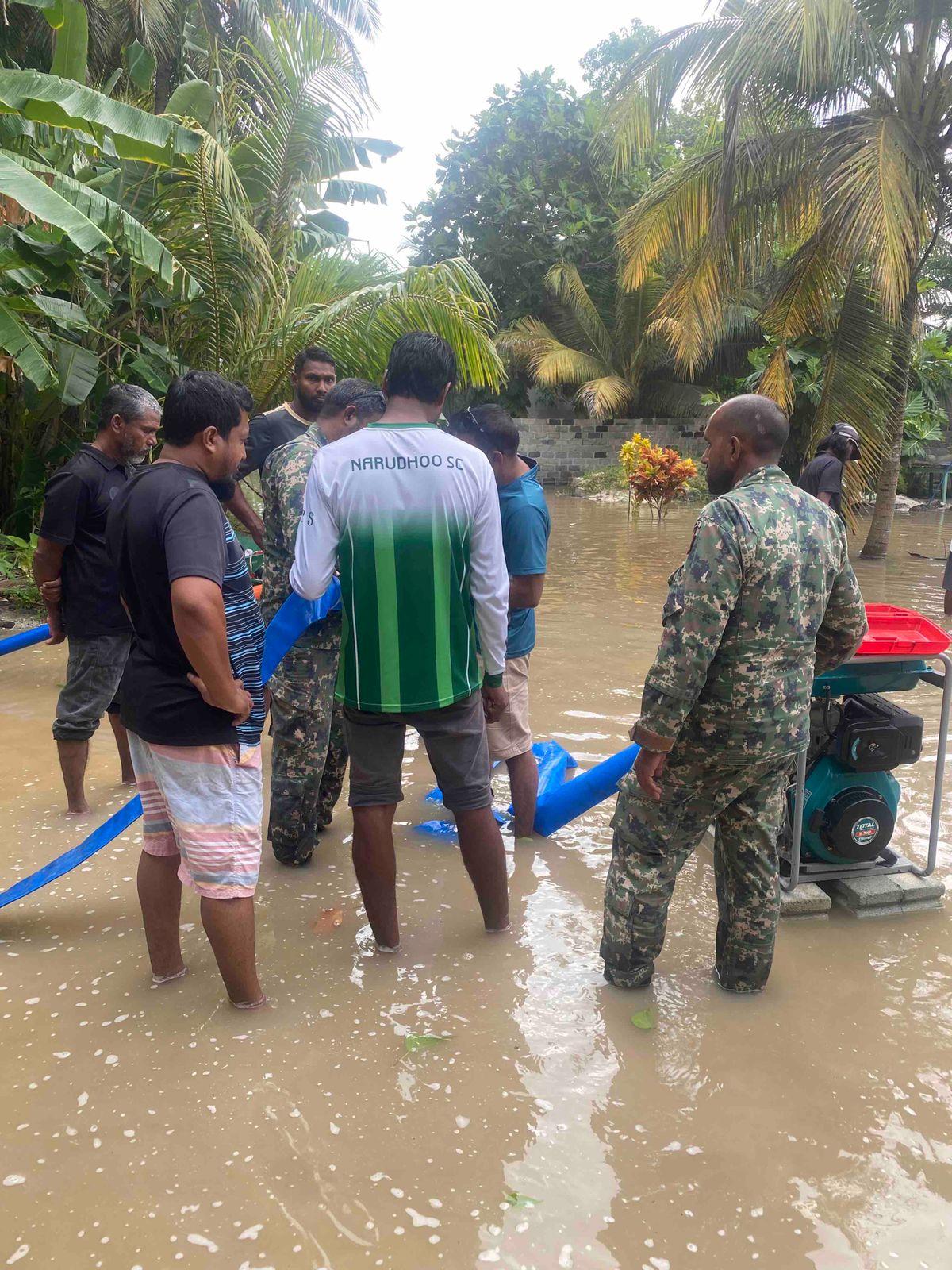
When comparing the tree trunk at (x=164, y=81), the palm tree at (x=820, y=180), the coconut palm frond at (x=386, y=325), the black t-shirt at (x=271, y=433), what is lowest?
the black t-shirt at (x=271, y=433)

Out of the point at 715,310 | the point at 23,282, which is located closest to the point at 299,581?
the point at 23,282

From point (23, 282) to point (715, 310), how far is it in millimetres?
9779

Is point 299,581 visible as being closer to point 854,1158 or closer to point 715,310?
point 854,1158

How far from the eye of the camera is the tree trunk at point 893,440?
13141mm

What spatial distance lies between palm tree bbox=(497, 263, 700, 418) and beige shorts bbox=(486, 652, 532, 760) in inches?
838

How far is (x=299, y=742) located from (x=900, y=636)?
7.59 feet

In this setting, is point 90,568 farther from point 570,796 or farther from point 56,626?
point 570,796

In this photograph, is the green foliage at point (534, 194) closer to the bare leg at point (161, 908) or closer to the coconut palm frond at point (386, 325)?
the coconut palm frond at point (386, 325)

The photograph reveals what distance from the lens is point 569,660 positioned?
7.81m

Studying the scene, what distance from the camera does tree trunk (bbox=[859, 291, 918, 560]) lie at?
13.1 meters

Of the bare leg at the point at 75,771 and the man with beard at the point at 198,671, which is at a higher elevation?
the man with beard at the point at 198,671

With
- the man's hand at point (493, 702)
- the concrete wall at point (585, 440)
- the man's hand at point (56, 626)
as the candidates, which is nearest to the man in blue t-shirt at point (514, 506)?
the man's hand at point (493, 702)

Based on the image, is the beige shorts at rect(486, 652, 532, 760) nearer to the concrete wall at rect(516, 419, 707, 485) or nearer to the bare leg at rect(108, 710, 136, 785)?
the bare leg at rect(108, 710, 136, 785)

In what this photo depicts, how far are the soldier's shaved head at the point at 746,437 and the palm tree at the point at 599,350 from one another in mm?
22280
